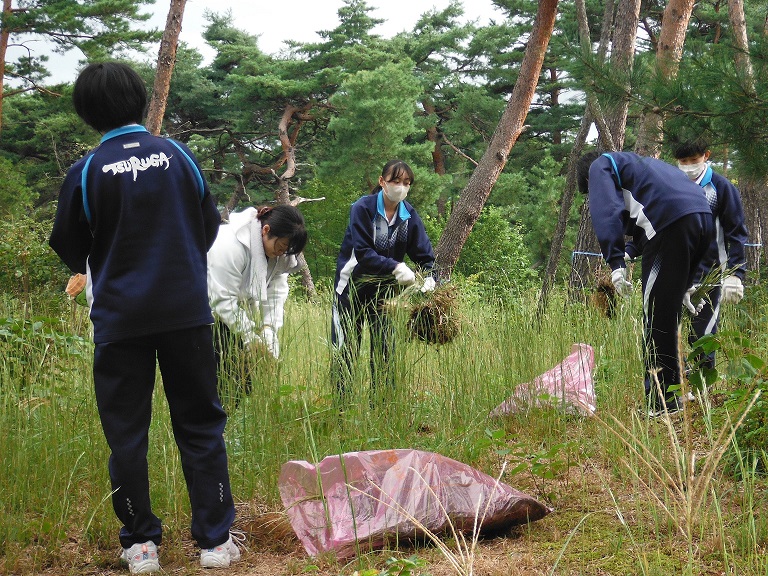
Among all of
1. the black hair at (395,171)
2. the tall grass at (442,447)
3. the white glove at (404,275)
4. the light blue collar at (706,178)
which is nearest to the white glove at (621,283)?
the tall grass at (442,447)

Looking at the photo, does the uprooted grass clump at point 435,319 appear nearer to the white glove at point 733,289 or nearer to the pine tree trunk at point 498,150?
the white glove at point 733,289

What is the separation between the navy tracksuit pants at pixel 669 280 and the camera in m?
4.21

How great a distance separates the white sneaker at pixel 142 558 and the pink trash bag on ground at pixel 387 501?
488mm

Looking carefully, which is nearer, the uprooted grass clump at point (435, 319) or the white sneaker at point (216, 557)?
the white sneaker at point (216, 557)

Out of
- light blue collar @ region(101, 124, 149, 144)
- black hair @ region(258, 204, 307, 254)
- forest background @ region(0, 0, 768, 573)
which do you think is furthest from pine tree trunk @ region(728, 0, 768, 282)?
light blue collar @ region(101, 124, 149, 144)

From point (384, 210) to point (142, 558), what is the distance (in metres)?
2.64

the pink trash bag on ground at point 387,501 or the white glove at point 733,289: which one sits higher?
the white glove at point 733,289

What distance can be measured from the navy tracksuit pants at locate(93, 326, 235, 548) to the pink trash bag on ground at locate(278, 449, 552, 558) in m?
0.29

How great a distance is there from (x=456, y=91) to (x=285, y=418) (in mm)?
24050

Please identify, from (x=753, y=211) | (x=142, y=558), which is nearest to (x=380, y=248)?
(x=142, y=558)

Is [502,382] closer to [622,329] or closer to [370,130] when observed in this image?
[622,329]

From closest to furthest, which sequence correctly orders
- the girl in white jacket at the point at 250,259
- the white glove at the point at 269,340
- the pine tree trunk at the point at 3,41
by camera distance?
the white glove at the point at 269,340 < the girl in white jacket at the point at 250,259 < the pine tree trunk at the point at 3,41

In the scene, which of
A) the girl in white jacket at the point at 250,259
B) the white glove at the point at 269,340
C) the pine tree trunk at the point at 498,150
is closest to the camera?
the white glove at the point at 269,340

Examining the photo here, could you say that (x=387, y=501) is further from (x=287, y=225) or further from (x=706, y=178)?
(x=706, y=178)
